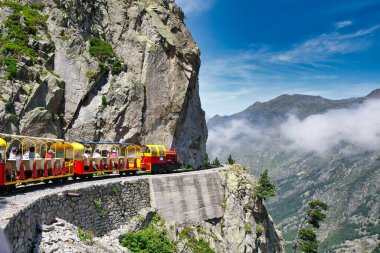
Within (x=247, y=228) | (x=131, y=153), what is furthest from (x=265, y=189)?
(x=131, y=153)

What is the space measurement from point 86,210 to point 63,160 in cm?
552

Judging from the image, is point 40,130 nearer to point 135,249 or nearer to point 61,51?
point 61,51

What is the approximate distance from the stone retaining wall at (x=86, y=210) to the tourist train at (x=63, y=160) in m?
2.87

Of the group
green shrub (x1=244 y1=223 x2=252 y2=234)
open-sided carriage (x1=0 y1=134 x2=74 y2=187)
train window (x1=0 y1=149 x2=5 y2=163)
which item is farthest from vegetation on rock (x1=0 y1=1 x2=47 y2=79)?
green shrub (x1=244 y1=223 x2=252 y2=234)

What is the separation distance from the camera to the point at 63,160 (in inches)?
1074

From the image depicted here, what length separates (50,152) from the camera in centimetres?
2583

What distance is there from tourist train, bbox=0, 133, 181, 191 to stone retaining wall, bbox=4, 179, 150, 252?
9.42 feet

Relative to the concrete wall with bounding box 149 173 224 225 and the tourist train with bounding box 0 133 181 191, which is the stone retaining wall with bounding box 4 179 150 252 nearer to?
the concrete wall with bounding box 149 173 224 225

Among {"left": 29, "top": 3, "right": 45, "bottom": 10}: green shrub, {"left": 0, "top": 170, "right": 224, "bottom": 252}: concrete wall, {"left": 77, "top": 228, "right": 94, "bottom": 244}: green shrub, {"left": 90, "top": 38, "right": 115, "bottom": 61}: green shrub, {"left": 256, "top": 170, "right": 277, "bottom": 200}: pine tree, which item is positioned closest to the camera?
{"left": 0, "top": 170, "right": 224, "bottom": 252}: concrete wall

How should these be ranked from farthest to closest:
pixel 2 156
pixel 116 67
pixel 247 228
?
pixel 116 67, pixel 247 228, pixel 2 156

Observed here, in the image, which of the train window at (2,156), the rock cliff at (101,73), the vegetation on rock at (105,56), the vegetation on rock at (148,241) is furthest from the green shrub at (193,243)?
the vegetation on rock at (105,56)

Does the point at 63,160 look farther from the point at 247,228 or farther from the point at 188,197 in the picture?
the point at 247,228

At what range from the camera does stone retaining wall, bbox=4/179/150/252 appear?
14445 mm

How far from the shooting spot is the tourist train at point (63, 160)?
68.8 ft
